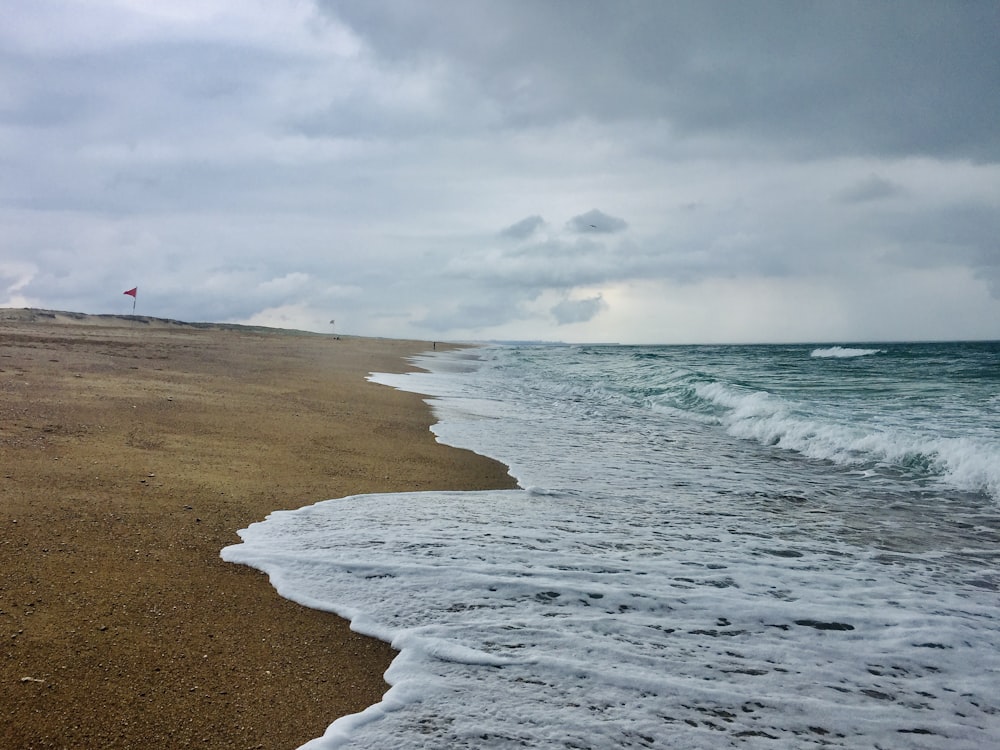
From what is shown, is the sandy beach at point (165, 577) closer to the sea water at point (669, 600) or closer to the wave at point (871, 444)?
the sea water at point (669, 600)

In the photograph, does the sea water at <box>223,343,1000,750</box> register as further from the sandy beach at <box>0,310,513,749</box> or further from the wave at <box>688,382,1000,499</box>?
the sandy beach at <box>0,310,513,749</box>

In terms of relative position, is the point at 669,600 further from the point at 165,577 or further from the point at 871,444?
the point at 871,444

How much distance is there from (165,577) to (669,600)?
10.3 feet

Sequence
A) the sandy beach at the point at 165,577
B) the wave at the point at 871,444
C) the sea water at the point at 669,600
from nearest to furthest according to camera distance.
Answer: the sandy beach at the point at 165,577 → the sea water at the point at 669,600 → the wave at the point at 871,444

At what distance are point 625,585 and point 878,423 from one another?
1046cm

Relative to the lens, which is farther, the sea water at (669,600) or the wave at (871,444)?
the wave at (871,444)

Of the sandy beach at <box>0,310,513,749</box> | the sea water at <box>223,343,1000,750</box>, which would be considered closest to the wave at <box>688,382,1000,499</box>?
the sea water at <box>223,343,1000,750</box>

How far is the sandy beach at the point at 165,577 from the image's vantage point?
8.30ft

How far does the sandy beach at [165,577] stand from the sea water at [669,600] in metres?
0.27

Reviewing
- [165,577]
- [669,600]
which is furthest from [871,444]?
[165,577]

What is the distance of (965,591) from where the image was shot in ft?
14.6

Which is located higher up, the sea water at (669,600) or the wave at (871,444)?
the wave at (871,444)

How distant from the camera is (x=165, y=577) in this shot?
369cm

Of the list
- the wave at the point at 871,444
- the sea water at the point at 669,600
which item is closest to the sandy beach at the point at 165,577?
the sea water at the point at 669,600
